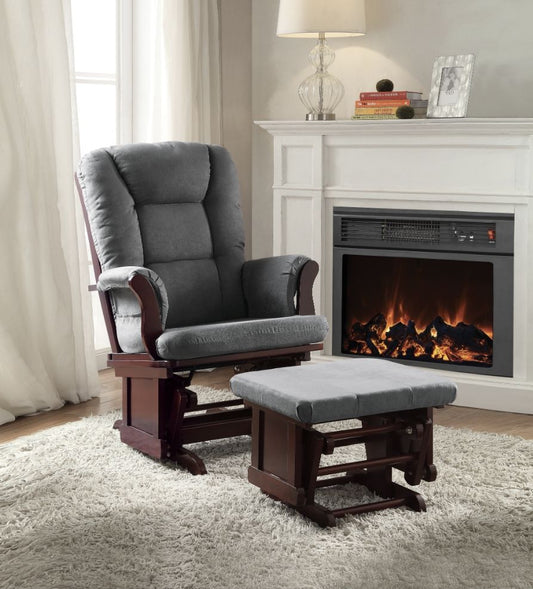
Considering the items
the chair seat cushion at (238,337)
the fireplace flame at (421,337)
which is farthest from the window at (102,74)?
the chair seat cushion at (238,337)

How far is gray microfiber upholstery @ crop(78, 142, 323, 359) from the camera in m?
3.59

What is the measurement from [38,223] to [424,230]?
5.56ft

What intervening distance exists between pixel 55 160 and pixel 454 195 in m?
1.75

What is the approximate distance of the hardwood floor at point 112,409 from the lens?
3896mm

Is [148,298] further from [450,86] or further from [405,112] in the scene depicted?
[450,86]

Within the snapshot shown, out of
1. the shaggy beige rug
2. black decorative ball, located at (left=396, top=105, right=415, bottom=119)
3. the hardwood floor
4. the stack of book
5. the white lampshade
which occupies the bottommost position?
the shaggy beige rug

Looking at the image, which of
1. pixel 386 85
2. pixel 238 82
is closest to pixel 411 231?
pixel 386 85

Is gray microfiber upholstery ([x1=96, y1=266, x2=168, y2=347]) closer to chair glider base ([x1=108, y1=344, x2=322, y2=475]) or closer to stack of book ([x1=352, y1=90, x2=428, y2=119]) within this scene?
chair glider base ([x1=108, y1=344, x2=322, y2=475])

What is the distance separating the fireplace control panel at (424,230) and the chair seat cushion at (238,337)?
100 cm

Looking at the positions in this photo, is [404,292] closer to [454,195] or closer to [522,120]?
[454,195]

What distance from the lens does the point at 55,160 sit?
13.9 ft

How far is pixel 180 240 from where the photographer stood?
3832 millimetres

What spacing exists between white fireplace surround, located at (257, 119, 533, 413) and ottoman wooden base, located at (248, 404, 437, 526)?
135 cm

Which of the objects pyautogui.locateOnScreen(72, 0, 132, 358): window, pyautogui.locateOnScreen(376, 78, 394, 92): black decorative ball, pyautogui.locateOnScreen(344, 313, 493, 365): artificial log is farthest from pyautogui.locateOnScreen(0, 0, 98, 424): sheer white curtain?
pyautogui.locateOnScreen(376, 78, 394, 92): black decorative ball
